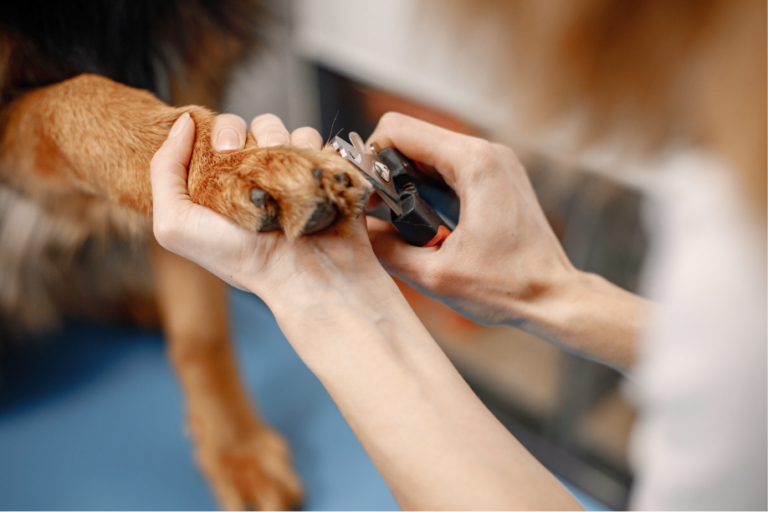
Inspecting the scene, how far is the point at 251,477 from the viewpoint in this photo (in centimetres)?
68

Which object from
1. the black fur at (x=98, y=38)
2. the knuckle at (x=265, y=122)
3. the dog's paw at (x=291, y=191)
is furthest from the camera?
the black fur at (x=98, y=38)

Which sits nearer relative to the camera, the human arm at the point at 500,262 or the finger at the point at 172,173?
the finger at the point at 172,173

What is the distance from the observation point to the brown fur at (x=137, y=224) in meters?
0.34

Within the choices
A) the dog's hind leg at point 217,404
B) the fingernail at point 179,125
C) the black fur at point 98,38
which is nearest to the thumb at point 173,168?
the fingernail at point 179,125

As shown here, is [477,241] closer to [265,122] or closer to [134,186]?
[265,122]

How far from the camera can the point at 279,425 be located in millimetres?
811

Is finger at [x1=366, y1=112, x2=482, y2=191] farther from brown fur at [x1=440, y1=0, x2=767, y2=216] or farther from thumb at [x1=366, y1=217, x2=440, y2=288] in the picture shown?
brown fur at [x1=440, y1=0, x2=767, y2=216]

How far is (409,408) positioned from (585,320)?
273 millimetres

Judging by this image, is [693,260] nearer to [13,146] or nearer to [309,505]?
[309,505]

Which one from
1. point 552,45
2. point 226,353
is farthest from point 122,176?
point 552,45

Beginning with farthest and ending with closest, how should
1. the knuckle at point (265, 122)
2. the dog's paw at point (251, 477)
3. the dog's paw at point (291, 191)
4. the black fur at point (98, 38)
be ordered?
the dog's paw at point (251, 477), the black fur at point (98, 38), the knuckle at point (265, 122), the dog's paw at point (291, 191)

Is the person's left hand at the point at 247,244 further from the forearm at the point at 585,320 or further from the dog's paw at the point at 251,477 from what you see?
the dog's paw at the point at 251,477

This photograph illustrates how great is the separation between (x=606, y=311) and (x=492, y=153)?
0.70 feet

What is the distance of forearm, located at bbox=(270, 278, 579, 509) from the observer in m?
0.32
